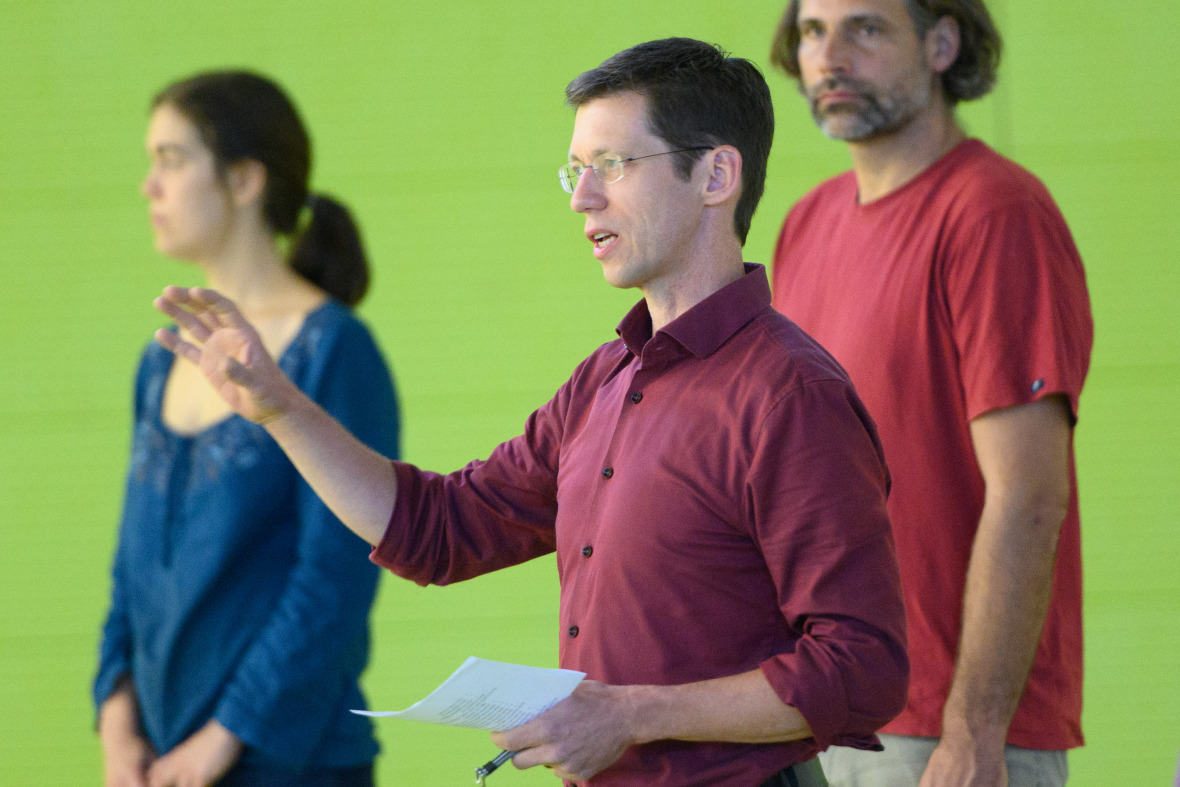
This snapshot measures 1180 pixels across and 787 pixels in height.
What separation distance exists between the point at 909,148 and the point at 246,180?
119 centimetres

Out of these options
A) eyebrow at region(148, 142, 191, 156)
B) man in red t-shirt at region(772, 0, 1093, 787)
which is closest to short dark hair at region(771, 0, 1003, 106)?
man in red t-shirt at region(772, 0, 1093, 787)

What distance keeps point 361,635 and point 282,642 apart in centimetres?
18

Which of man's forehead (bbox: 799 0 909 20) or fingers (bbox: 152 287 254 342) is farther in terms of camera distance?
man's forehead (bbox: 799 0 909 20)

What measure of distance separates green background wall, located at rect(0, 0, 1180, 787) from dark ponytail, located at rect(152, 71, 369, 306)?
2.36 ft

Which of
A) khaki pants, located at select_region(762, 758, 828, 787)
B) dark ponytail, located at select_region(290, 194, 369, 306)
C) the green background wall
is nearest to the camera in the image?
khaki pants, located at select_region(762, 758, 828, 787)

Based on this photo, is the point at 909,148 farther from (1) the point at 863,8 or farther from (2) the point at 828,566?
(2) the point at 828,566

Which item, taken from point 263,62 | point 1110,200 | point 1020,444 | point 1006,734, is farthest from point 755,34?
point 1006,734

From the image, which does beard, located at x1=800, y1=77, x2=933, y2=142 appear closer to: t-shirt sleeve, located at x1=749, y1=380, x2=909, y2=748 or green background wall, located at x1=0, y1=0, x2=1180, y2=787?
t-shirt sleeve, located at x1=749, y1=380, x2=909, y2=748

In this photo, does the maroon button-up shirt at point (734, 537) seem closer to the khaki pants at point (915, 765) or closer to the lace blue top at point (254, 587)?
the khaki pants at point (915, 765)

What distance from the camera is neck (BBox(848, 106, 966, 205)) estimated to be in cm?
212

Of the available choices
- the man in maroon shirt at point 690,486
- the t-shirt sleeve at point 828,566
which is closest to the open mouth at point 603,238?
the man in maroon shirt at point 690,486

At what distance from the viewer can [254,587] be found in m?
2.10

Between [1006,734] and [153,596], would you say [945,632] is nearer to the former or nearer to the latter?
[1006,734]

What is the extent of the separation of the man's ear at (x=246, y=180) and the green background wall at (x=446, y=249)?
0.87m
